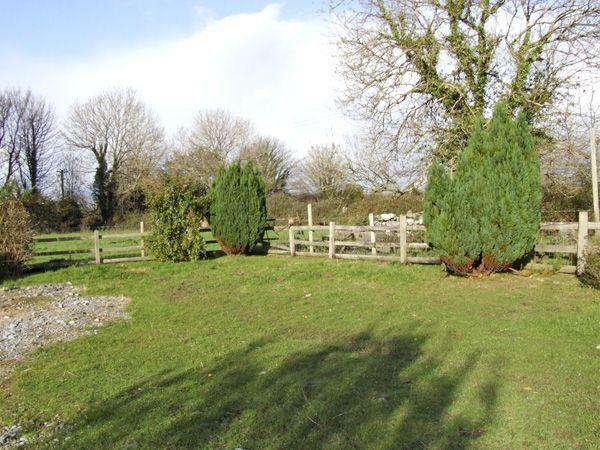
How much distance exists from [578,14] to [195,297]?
12.6 meters

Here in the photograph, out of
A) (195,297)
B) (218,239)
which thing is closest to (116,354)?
(195,297)

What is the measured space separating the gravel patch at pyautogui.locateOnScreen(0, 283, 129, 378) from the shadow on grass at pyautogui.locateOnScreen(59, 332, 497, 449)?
91.9 inches

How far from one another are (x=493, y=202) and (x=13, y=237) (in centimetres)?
1218

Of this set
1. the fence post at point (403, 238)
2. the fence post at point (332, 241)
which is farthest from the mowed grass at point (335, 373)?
the fence post at point (332, 241)

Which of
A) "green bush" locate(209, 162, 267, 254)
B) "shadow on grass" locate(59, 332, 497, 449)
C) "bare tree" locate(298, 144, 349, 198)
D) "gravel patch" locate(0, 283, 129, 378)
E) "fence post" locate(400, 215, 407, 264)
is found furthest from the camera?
"bare tree" locate(298, 144, 349, 198)

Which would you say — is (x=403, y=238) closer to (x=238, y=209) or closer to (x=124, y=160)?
(x=238, y=209)

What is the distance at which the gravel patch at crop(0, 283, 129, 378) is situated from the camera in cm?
675

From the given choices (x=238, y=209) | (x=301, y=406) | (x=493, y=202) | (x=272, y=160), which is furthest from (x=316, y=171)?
(x=301, y=406)

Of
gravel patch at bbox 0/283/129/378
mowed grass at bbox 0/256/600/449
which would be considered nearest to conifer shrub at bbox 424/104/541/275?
mowed grass at bbox 0/256/600/449

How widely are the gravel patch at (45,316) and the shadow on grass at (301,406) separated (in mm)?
2335

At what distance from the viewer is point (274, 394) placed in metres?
4.48

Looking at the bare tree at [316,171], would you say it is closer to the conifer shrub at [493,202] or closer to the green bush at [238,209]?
the green bush at [238,209]

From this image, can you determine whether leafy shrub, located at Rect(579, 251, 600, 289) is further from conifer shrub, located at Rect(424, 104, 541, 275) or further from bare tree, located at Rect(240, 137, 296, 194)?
bare tree, located at Rect(240, 137, 296, 194)

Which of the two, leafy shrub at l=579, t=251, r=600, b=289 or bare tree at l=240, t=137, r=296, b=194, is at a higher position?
bare tree at l=240, t=137, r=296, b=194
